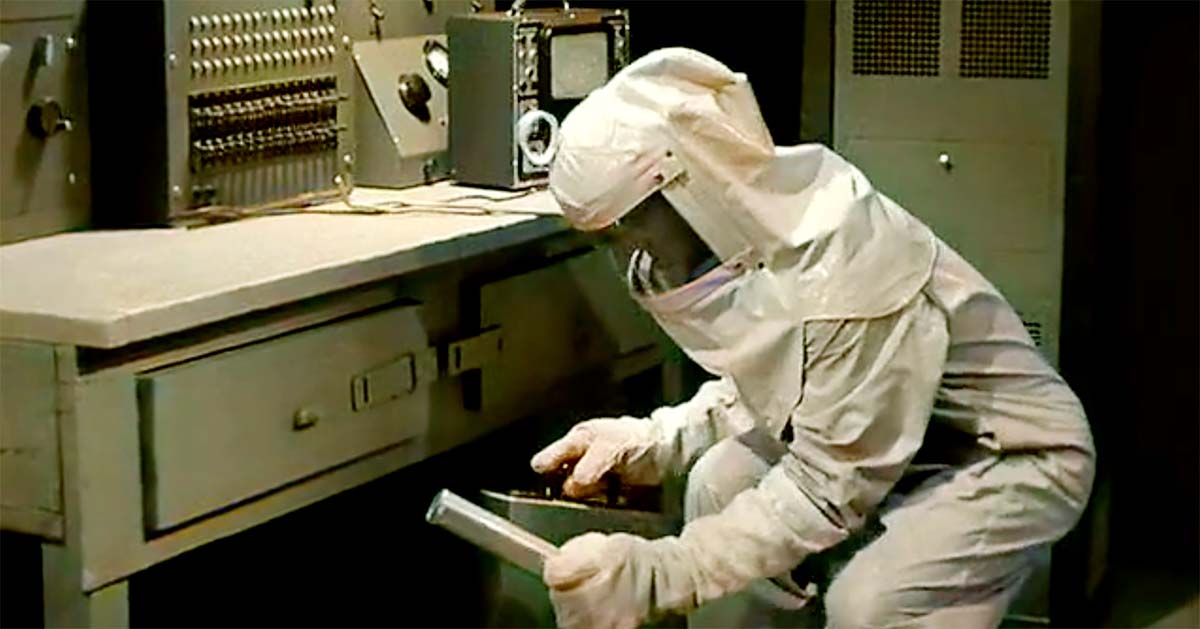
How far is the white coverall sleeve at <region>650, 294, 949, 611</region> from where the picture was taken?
6.14ft

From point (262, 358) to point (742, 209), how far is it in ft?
1.67

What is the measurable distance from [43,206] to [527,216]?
551mm

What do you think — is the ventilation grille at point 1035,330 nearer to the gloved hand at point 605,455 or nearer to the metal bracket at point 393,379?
the gloved hand at point 605,455

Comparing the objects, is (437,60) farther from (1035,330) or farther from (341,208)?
(1035,330)

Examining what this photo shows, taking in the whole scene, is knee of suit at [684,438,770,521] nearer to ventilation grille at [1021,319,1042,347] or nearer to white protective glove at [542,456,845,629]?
white protective glove at [542,456,845,629]

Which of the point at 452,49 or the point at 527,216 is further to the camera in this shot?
the point at 452,49

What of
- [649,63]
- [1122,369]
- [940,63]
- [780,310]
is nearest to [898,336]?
[780,310]

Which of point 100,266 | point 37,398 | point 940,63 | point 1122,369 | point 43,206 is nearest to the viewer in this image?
point 37,398

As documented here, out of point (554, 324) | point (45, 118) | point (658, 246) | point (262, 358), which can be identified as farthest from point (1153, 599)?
point (45, 118)

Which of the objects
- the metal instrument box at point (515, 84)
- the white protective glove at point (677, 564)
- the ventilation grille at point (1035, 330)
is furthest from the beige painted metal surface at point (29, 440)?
the ventilation grille at point (1035, 330)

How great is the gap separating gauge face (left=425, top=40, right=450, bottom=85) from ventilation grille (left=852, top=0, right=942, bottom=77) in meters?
0.58

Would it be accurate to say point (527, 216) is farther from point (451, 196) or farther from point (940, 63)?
point (940, 63)

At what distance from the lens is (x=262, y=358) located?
81.1 inches

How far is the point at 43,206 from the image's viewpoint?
91.7 inches
